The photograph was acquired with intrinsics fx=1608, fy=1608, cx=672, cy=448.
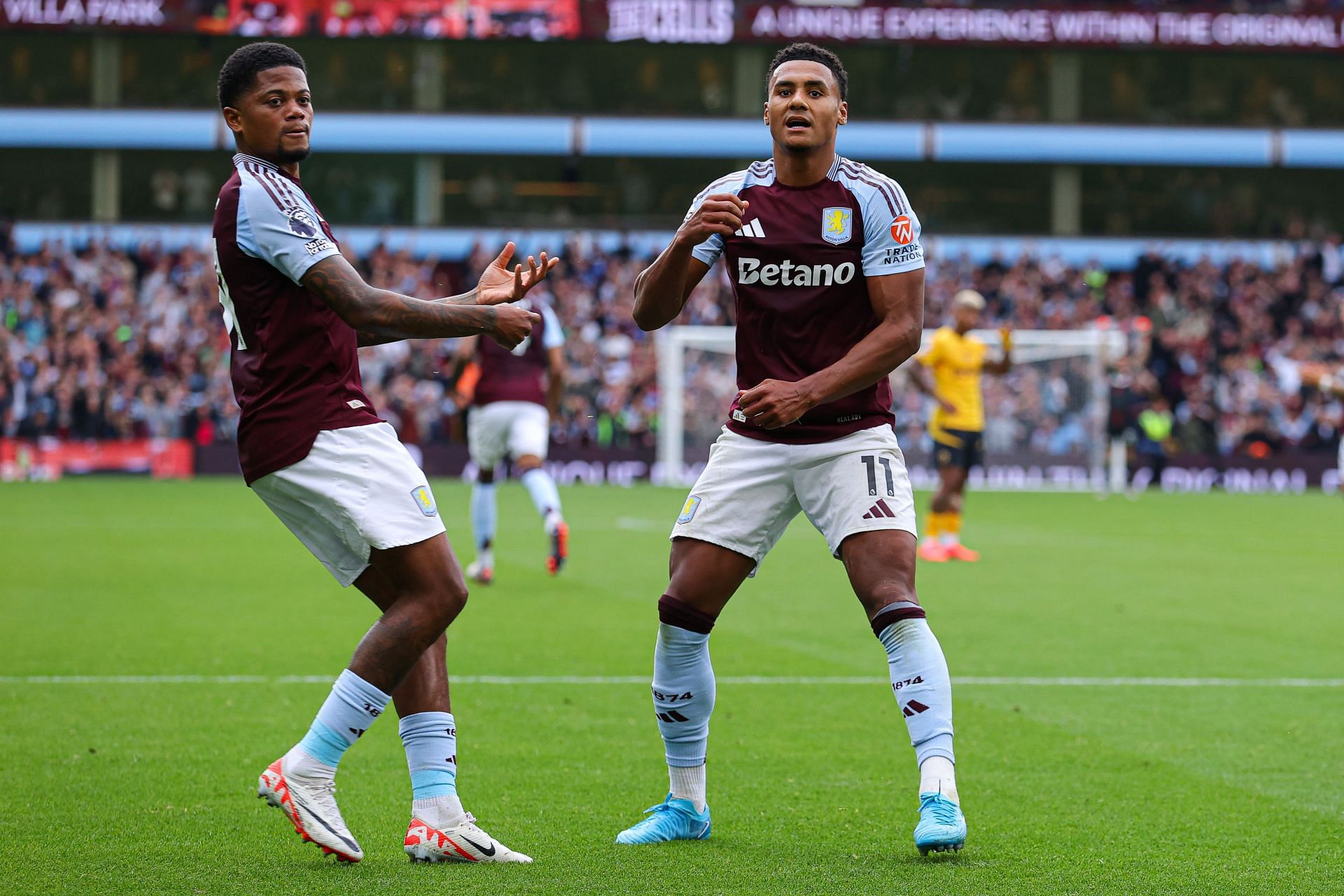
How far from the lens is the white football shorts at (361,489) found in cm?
469

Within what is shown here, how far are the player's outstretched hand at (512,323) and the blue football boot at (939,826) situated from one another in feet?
5.93

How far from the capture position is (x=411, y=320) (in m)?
4.59

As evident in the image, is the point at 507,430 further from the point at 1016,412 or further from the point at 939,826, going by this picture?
the point at 1016,412

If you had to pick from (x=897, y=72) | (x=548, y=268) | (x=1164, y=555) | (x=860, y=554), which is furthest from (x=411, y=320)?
(x=897, y=72)

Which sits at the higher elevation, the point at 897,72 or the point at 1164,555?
the point at 897,72

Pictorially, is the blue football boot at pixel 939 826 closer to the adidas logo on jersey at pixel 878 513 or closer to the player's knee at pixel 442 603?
the adidas logo on jersey at pixel 878 513

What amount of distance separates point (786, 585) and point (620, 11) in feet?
87.5

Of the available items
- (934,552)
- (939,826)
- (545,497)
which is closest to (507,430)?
(545,497)

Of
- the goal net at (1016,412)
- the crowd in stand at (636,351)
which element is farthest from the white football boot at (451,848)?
the goal net at (1016,412)

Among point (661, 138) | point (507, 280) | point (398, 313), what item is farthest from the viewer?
point (661, 138)

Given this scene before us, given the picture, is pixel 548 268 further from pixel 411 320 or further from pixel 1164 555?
pixel 1164 555

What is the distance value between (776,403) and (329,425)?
1.34 meters

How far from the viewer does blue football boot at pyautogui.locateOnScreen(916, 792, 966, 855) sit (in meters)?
4.67

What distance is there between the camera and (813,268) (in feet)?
17.0
